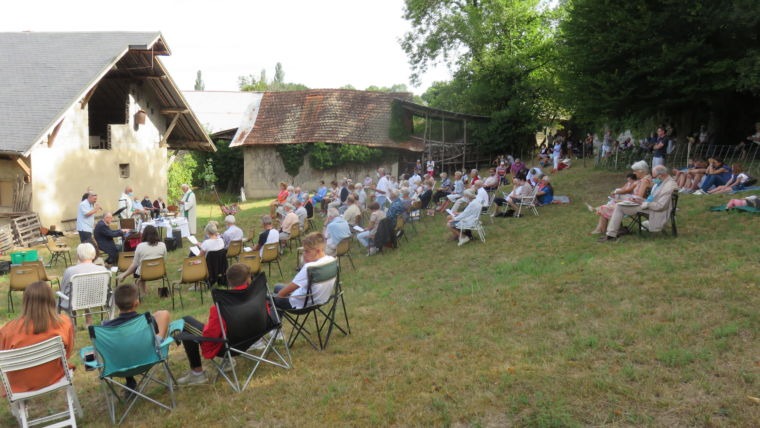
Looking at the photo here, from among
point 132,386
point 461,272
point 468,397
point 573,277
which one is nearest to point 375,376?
point 468,397

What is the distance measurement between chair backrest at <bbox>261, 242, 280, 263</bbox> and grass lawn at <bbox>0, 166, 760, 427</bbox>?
5.23 ft

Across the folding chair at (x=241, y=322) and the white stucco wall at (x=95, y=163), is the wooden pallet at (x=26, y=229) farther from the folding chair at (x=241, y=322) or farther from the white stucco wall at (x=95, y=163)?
the folding chair at (x=241, y=322)

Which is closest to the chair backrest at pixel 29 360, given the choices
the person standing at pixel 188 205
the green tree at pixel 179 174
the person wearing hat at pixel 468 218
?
the person wearing hat at pixel 468 218

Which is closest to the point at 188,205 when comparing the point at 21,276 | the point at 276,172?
the point at 21,276

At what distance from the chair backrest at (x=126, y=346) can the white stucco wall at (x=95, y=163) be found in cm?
1431

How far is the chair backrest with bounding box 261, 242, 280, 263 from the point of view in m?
9.66

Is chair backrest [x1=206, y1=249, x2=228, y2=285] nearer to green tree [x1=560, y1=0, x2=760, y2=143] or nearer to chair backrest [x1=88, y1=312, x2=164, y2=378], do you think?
chair backrest [x1=88, y1=312, x2=164, y2=378]

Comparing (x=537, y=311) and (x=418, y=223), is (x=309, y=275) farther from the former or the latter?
(x=418, y=223)

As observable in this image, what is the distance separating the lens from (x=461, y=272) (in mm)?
8742

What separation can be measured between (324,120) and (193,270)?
22757mm

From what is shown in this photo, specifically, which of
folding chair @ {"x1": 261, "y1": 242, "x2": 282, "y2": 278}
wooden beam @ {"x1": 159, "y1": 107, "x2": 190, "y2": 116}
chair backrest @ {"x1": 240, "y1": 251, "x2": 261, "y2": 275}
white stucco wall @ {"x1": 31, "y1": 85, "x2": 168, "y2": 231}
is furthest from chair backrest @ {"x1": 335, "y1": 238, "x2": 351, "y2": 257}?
wooden beam @ {"x1": 159, "y1": 107, "x2": 190, "y2": 116}

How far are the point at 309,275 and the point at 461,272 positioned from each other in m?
3.83

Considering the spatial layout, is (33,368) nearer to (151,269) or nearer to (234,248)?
(151,269)

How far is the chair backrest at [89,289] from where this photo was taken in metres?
6.64
